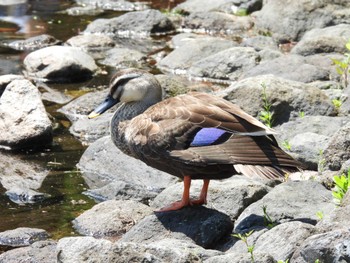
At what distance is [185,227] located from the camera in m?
6.60

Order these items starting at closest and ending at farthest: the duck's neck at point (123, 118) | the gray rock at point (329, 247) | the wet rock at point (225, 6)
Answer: the gray rock at point (329, 247) → the duck's neck at point (123, 118) → the wet rock at point (225, 6)

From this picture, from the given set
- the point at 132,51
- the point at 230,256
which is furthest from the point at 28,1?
the point at 230,256

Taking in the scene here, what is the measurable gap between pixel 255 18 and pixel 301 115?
6657 mm

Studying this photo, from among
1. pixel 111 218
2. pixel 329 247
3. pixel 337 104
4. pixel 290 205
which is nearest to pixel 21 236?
pixel 111 218

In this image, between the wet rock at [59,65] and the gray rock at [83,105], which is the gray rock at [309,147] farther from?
the wet rock at [59,65]

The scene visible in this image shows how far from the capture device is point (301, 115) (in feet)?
30.1

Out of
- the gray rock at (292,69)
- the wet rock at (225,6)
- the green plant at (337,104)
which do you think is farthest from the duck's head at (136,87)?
the wet rock at (225,6)

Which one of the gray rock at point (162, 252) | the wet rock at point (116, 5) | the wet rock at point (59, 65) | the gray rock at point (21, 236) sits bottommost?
the wet rock at point (116, 5)

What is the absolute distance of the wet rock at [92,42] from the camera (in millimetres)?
14478

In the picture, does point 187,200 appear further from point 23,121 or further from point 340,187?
point 23,121

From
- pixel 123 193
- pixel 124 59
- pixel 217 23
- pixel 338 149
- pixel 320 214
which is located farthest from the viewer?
pixel 217 23

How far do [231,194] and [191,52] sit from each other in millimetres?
6325

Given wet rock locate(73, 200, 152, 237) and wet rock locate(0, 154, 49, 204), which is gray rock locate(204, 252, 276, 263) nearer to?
wet rock locate(73, 200, 152, 237)

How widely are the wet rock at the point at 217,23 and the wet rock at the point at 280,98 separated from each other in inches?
228
